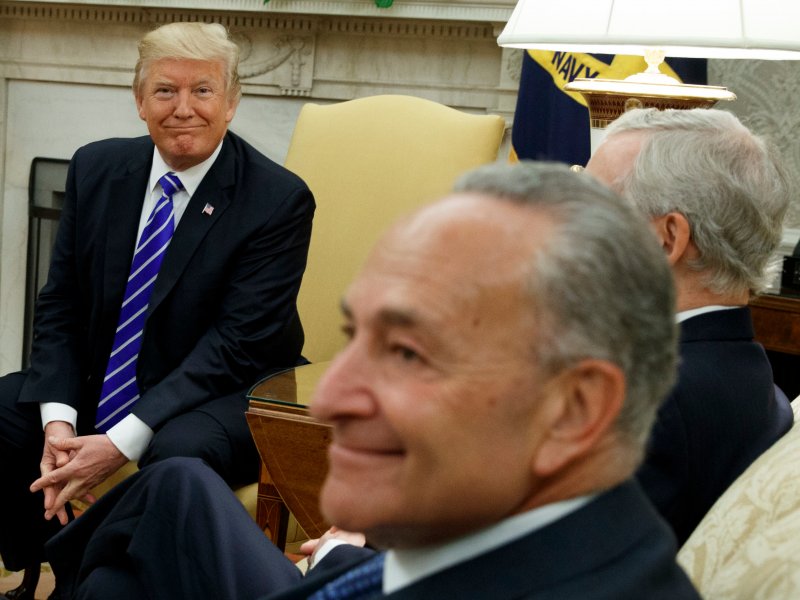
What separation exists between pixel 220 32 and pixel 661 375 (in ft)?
6.59

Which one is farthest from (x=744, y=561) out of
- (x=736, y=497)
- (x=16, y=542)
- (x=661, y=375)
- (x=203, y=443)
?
(x=16, y=542)

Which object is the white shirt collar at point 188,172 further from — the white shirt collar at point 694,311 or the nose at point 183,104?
the white shirt collar at point 694,311

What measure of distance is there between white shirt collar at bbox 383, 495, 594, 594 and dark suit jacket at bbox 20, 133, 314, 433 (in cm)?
164

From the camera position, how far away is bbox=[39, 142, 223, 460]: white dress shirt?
2312 millimetres

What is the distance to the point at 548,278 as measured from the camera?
73cm

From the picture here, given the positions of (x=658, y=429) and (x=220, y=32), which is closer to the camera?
(x=658, y=429)

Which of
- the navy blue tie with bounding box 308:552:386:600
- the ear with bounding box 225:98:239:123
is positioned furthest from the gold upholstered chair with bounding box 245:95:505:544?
the navy blue tie with bounding box 308:552:386:600

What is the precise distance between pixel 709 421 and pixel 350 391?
0.65m

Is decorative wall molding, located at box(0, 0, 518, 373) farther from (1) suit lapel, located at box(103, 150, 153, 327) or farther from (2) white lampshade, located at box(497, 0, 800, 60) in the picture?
(2) white lampshade, located at box(497, 0, 800, 60)

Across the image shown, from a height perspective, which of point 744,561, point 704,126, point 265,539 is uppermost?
point 704,126

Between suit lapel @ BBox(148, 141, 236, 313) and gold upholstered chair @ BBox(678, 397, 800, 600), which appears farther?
suit lapel @ BBox(148, 141, 236, 313)

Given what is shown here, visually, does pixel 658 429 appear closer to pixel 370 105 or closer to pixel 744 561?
pixel 744 561

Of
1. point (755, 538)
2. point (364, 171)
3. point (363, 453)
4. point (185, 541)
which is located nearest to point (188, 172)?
point (364, 171)

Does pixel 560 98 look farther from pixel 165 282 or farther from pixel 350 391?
pixel 350 391
